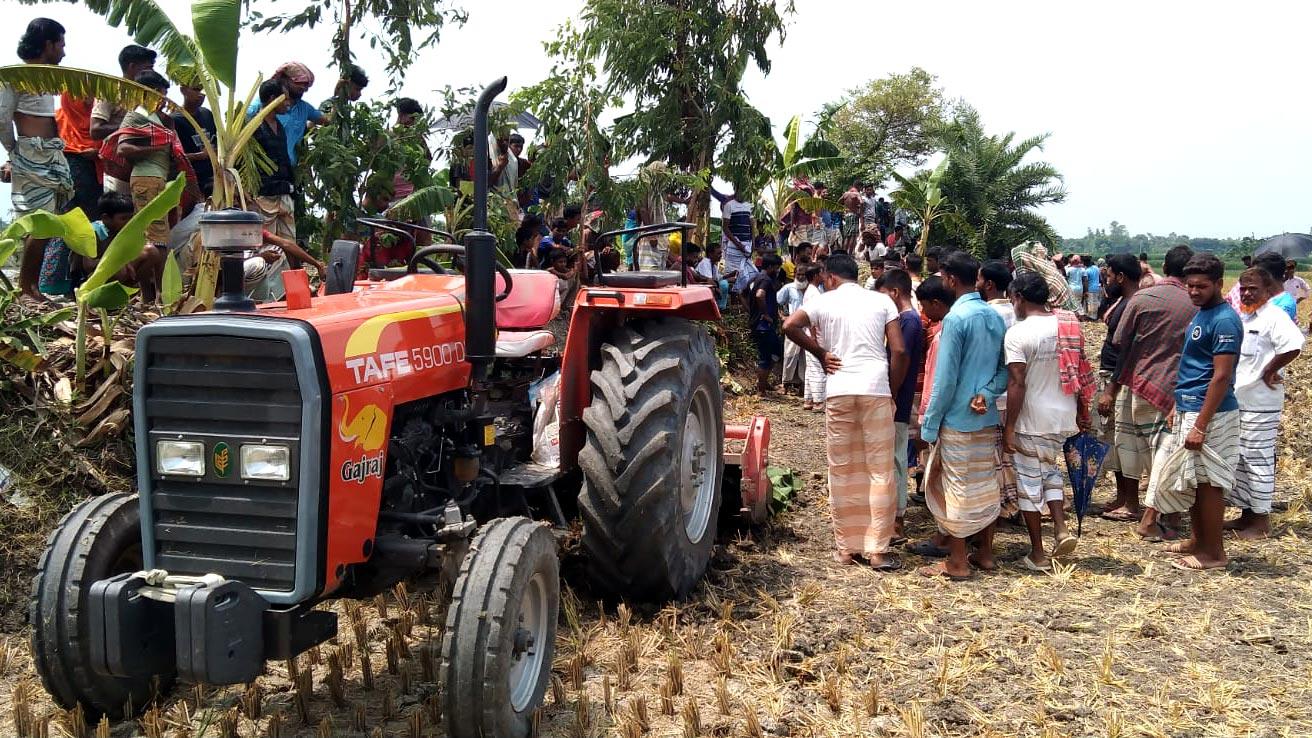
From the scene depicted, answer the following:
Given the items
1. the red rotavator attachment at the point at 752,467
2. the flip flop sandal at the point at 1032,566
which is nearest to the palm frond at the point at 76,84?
the red rotavator attachment at the point at 752,467

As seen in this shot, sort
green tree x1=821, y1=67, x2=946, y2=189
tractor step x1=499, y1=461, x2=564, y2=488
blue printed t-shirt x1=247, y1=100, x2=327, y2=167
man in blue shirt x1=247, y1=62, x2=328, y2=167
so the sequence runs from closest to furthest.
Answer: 1. tractor step x1=499, y1=461, x2=564, y2=488
2. man in blue shirt x1=247, y1=62, x2=328, y2=167
3. blue printed t-shirt x1=247, y1=100, x2=327, y2=167
4. green tree x1=821, y1=67, x2=946, y2=189

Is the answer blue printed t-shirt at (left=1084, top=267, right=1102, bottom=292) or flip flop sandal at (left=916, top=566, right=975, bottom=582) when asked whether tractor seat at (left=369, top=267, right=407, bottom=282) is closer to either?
flip flop sandal at (left=916, top=566, right=975, bottom=582)

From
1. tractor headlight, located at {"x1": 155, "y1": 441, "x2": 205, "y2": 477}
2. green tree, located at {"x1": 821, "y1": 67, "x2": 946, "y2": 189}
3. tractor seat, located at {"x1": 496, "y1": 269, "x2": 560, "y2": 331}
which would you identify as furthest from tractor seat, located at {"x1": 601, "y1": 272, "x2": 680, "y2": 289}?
green tree, located at {"x1": 821, "y1": 67, "x2": 946, "y2": 189}

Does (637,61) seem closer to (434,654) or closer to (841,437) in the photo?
(841,437)

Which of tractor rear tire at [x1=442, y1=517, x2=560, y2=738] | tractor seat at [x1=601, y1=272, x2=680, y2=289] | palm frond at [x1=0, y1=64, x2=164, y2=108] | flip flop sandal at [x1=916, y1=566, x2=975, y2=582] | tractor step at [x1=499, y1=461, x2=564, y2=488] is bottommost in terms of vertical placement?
flip flop sandal at [x1=916, y1=566, x2=975, y2=582]

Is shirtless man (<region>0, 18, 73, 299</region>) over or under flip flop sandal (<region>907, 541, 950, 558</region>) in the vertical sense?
over

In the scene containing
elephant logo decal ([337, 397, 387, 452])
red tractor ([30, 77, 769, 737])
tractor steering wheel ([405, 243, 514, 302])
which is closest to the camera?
red tractor ([30, 77, 769, 737])

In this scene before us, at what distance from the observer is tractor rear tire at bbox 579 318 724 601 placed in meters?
4.35

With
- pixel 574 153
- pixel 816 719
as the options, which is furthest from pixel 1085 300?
pixel 816 719

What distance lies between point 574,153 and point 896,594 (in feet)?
21.2

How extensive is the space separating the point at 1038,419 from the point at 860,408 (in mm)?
1016

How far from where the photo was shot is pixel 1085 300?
76.2ft

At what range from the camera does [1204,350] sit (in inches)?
229

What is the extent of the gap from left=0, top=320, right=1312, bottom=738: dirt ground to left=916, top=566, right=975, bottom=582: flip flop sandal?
113mm
